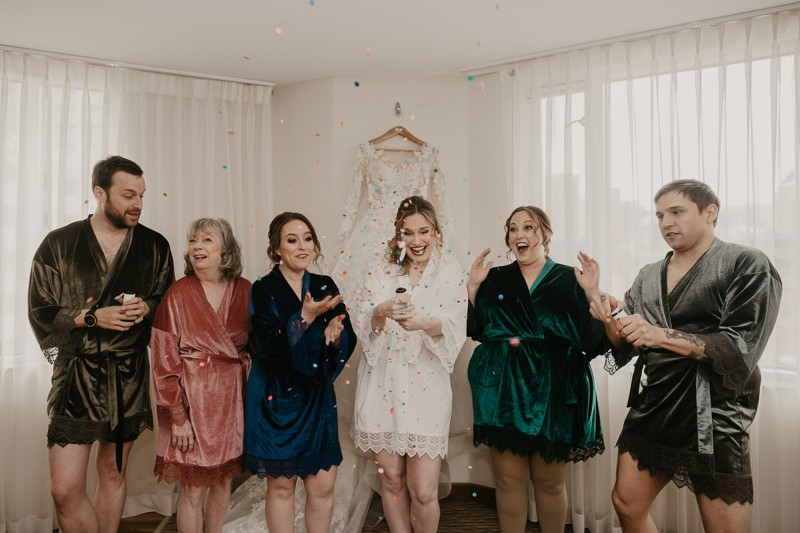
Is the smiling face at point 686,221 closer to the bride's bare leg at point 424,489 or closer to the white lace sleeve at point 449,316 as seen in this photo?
the white lace sleeve at point 449,316

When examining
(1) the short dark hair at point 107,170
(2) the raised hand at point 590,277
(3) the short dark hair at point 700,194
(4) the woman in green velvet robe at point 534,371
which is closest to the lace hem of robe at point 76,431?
(1) the short dark hair at point 107,170

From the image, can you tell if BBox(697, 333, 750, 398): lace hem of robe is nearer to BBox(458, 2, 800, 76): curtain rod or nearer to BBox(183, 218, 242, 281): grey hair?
BBox(458, 2, 800, 76): curtain rod

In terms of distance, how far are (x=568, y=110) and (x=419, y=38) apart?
942mm

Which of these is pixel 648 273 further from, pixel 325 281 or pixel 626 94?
pixel 325 281

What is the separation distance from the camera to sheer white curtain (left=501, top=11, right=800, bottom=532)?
238 cm

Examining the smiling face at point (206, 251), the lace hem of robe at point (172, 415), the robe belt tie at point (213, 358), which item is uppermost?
the smiling face at point (206, 251)

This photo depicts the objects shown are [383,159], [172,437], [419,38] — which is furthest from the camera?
[383,159]

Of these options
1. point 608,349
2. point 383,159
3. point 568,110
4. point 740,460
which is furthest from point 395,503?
point 568,110

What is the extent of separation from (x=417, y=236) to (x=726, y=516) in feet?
5.54

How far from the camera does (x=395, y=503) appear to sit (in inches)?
94.8

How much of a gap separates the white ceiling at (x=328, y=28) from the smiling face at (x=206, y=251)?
107 centimetres

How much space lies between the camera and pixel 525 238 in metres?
2.38

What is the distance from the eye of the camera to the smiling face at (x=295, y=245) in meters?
2.29

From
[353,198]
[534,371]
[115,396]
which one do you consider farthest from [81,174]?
[534,371]
